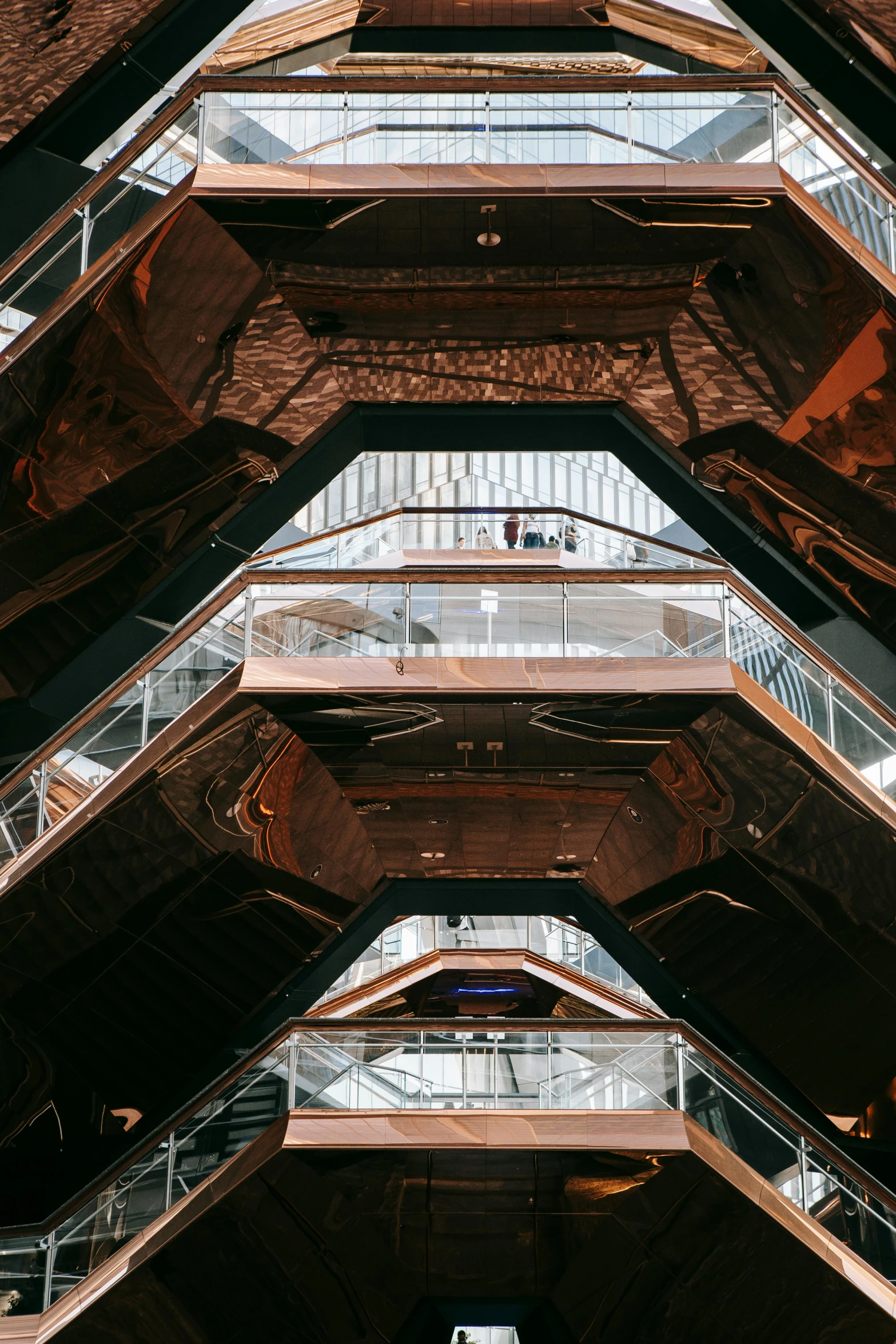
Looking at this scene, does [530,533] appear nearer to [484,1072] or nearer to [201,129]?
[484,1072]

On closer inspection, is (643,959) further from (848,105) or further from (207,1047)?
(848,105)

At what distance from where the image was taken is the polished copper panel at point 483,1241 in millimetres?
12656

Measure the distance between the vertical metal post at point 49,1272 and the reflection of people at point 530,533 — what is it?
28.0 ft

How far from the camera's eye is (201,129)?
10.3 meters

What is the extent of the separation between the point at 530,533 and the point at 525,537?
7 cm

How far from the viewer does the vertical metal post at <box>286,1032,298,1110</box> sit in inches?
510

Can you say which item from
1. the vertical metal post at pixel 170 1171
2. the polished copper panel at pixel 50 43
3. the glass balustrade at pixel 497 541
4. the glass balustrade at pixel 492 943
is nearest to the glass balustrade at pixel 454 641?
the glass balustrade at pixel 497 541

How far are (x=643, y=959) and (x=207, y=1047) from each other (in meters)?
4.73

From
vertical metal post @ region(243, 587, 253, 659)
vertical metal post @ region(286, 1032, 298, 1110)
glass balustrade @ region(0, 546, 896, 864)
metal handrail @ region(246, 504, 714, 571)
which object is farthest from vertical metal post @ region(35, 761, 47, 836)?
vertical metal post @ region(286, 1032, 298, 1110)

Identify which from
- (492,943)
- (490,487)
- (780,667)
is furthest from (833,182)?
(492,943)

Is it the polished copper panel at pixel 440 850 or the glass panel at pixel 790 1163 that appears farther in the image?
the polished copper panel at pixel 440 850

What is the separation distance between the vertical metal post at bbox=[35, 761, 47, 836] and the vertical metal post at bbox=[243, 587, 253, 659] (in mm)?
2090

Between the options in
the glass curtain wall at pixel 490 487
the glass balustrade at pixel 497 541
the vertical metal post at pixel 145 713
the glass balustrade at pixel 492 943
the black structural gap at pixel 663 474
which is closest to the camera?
the black structural gap at pixel 663 474

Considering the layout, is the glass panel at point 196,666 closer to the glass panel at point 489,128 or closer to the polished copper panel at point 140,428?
the polished copper panel at point 140,428
